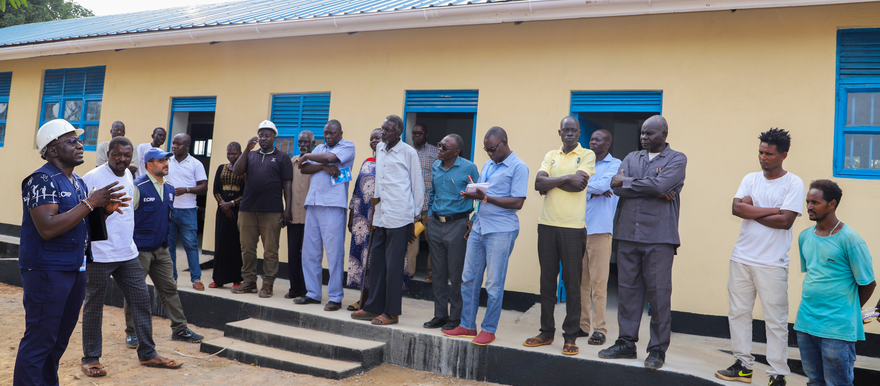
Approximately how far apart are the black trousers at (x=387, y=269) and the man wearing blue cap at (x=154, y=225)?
1879 millimetres

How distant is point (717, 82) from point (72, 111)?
34.3 feet

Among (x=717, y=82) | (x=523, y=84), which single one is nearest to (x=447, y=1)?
(x=523, y=84)

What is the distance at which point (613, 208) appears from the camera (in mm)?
5230

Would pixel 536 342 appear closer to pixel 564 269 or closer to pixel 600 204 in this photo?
pixel 564 269

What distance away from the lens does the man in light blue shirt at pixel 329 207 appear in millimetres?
5723

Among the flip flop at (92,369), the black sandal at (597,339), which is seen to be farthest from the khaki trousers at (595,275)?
the flip flop at (92,369)

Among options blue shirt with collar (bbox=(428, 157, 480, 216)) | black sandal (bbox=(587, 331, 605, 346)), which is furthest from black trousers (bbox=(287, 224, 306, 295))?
black sandal (bbox=(587, 331, 605, 346))

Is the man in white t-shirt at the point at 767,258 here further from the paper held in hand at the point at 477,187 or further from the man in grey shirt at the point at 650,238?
the paper held in hand at the point at 477,187

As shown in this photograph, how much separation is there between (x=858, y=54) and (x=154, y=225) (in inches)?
267

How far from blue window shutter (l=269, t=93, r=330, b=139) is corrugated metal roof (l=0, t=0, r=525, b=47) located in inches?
44.2

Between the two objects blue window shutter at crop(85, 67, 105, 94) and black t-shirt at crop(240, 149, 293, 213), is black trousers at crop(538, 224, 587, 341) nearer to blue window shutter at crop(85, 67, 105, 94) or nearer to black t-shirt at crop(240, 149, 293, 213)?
black t-shirt at crop(240, 149, 293, 213)

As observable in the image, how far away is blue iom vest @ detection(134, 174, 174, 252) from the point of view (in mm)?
4961

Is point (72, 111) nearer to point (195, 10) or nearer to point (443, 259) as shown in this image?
point (195, 10)

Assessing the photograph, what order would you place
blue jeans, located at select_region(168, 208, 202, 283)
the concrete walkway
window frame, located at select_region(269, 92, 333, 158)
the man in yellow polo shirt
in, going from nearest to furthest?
the concrete walkway, the man in yellow polo shirt, blue jeans, located at select_region(168, 208, 202, 283), window frame, located at select_region(269, 92, 333, 158)
